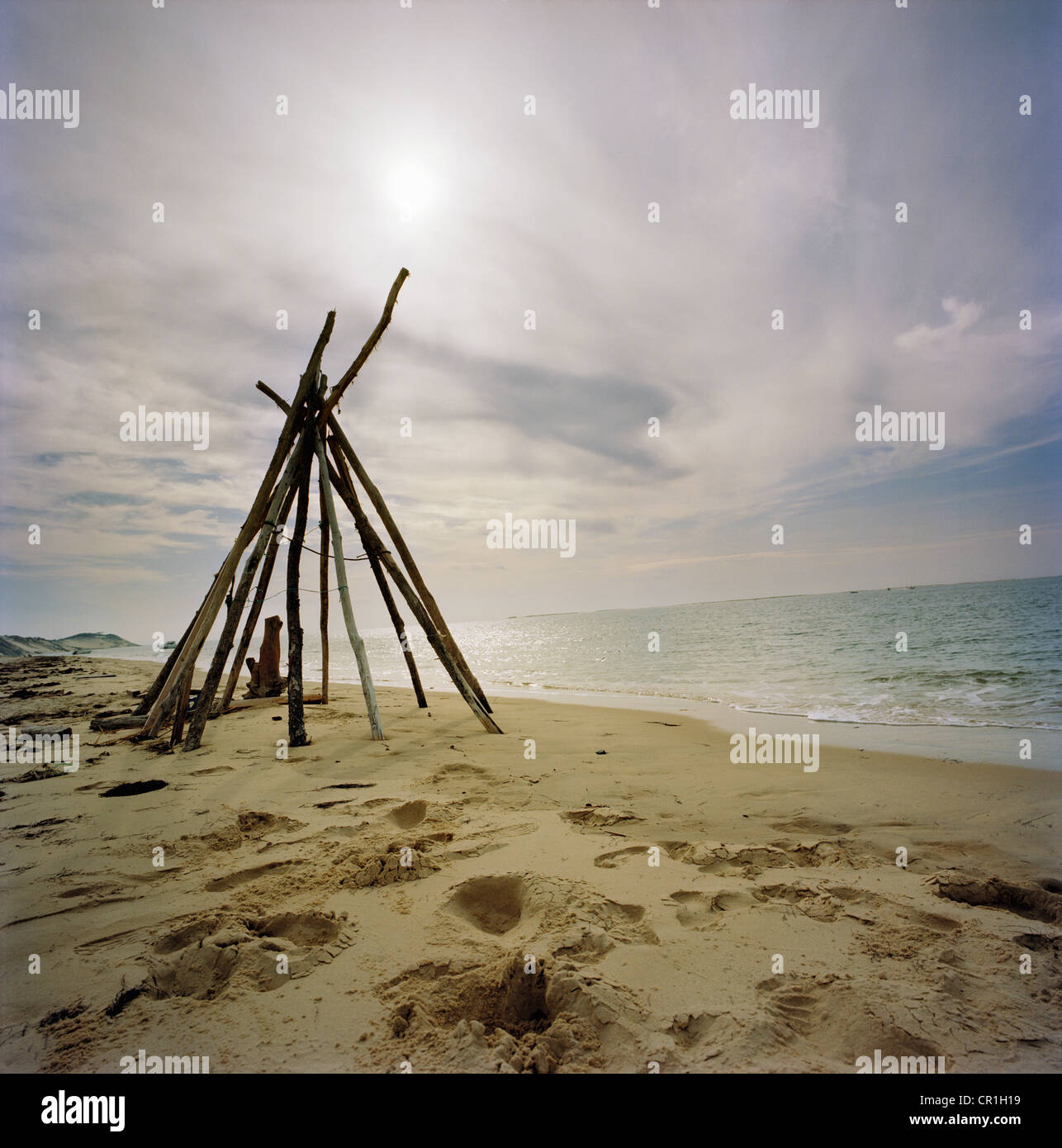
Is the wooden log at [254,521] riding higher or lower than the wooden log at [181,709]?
higher

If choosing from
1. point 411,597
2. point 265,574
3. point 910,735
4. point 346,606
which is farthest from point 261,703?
point 910,735

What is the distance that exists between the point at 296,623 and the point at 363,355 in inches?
158

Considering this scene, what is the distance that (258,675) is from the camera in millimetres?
10828

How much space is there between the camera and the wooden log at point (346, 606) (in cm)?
689

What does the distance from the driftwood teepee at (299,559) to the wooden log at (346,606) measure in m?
0.01

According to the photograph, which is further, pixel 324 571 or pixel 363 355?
pixel 324 571

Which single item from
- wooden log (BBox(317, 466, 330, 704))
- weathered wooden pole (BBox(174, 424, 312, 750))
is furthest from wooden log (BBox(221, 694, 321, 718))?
weathered wooden pole (BBox(174, 424, 312, 750))

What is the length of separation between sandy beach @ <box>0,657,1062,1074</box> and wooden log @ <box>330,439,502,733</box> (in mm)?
2218

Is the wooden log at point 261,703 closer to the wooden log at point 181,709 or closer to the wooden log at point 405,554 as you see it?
the wooden log at point 181,709

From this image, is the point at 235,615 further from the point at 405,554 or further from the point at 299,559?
the point at 405,554

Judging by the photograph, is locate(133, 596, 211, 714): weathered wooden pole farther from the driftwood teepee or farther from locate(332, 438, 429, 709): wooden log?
locate(332, 438, 429, 709): wooden log

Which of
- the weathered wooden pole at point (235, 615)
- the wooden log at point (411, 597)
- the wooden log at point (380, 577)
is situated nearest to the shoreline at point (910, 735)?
the wooden log at point (411, 597)

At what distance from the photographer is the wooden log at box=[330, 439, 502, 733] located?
7660mm

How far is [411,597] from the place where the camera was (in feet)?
25.9
